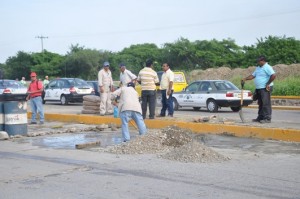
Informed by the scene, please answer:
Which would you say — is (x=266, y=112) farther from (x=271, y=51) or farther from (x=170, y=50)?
(x=170, y=50)

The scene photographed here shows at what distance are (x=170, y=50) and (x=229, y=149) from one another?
56.1m

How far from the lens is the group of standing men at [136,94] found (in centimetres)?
1094

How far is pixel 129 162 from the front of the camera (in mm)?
8945

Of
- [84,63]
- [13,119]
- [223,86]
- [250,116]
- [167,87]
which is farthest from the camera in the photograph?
[84,63]

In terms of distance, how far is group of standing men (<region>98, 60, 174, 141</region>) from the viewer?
35.9 ft

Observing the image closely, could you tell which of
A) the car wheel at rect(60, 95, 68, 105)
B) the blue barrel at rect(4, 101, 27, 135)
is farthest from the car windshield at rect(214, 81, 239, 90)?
the car wheel at rect(60, 95, 68, 105)

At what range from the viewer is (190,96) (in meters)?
21.8

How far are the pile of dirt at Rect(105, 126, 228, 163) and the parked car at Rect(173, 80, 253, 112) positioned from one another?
32.2ft

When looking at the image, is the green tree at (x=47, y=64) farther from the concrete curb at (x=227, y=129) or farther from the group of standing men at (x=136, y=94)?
the concrete curb at (x=227, y=129)

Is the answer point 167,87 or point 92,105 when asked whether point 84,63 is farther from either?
point 167,87

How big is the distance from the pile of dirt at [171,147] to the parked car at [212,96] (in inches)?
386

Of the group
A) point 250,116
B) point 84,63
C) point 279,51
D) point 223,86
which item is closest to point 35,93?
point 250,116

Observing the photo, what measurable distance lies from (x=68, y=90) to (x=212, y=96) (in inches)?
413

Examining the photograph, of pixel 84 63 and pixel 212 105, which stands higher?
pixel 84 63
